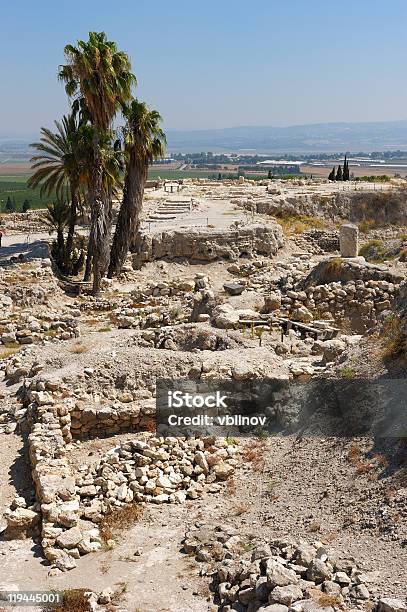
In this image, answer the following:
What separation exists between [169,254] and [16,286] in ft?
24.3

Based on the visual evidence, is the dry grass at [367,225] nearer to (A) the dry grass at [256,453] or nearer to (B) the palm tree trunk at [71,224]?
(B) the palm tree trunk at [71,224]

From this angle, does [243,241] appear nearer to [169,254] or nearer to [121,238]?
[169,254]

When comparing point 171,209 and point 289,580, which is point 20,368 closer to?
point 289,580

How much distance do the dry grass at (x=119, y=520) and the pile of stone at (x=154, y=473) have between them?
10 cm

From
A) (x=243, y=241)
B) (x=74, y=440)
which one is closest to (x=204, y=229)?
(x=243, y=241)

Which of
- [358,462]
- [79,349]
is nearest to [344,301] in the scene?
[79,349]

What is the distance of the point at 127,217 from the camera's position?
2327cm

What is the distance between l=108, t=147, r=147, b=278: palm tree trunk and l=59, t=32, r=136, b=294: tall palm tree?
5.33 ft

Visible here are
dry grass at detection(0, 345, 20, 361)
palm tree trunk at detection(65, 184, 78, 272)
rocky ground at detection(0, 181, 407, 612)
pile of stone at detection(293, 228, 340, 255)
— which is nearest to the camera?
rocky ground at detection(0, 181, 407, 612)

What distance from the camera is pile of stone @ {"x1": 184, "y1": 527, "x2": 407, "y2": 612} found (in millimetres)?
5891

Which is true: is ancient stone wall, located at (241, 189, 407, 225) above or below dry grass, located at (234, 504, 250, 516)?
above

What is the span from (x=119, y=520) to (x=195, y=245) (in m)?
17.6

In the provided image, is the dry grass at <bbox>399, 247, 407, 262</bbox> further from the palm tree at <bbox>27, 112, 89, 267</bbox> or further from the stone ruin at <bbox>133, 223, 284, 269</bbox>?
the palm tree at <bbox>27, 112, 89, 267</bbox>

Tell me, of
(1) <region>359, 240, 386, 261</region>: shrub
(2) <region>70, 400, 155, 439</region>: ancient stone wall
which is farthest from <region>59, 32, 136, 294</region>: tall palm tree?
(2) <region>70, 400, 155, 439</region>: ancient stone wall
